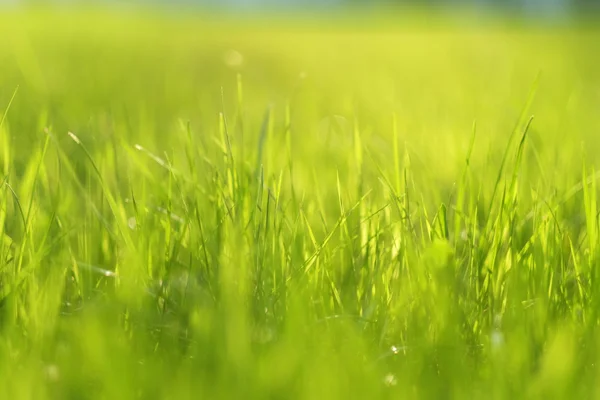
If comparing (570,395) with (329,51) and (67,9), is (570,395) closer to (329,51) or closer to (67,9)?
(329,51)

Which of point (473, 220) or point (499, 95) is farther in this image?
point (499, 95)

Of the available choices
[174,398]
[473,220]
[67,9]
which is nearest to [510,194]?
[473,220]

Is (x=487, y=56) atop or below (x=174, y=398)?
below

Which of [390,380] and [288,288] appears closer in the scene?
[390,380]

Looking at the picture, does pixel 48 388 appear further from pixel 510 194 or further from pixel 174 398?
pixel 510 194

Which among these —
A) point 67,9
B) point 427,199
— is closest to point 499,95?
point 427,199

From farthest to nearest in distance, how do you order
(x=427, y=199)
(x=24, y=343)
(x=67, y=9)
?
(x=67, y=9), (x=427, y=199), (x=24, y=343)

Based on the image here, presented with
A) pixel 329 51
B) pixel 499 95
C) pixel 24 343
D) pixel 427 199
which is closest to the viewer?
pixel 24 343

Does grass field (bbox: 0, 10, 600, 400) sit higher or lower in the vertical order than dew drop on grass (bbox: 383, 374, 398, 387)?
higher

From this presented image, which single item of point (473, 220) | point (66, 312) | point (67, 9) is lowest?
point (67, 9)

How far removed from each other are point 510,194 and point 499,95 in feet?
8.37

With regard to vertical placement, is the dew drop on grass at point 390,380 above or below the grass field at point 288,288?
below

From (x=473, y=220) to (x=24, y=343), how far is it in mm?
669

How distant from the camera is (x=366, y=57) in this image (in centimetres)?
A: 641
